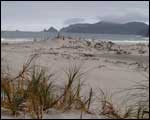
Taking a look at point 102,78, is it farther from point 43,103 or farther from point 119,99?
point 43,103

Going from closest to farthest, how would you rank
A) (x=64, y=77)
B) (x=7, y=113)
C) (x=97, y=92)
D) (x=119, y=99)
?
(x=7, y=113), (x=119, y=99), (x=97, y=92), (x=64, y=77)

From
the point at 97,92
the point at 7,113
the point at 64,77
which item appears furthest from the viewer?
the point at 64,77

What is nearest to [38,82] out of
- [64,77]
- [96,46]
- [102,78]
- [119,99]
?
[119,99]

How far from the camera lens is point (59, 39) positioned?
1509 cm

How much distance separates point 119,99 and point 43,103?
7.83ft

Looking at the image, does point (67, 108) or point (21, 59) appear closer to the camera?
point (67, 108)

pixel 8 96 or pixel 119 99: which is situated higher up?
pixel 8 96

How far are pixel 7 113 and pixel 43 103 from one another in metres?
0.37

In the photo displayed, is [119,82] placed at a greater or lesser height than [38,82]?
lesser

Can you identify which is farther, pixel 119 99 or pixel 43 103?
pixel 119 99

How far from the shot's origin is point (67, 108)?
3893 millimetres

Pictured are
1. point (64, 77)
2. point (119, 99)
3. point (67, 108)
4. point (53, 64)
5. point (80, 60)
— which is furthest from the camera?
point (80, 60)

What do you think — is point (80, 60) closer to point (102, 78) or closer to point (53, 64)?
Result: point (53, 64)

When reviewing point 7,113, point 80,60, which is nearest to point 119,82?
point 80,60
